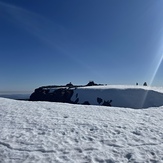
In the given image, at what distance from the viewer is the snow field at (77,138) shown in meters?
6.10

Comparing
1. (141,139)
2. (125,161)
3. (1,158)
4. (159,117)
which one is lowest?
(1,158)

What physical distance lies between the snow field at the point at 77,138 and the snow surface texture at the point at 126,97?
2156cm

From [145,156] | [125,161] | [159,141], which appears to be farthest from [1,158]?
[159,141]

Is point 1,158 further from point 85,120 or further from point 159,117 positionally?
point 159,117

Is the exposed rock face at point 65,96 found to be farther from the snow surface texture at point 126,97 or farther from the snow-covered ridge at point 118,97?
the snow surface texture at point 126,97

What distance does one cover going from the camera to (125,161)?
5.97 meters

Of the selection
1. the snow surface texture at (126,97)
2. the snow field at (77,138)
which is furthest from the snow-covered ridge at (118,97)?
the snow field at (77,138)

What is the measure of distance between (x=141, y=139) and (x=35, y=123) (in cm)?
454

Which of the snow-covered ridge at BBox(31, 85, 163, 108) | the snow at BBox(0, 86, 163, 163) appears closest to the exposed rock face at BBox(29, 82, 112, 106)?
the snow-covered ridge at BBox(31, 85, 163, 108)

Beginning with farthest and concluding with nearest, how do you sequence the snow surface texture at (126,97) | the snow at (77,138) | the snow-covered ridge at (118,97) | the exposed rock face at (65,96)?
1. the exposed rock face at (65,96)
2. the snow-covered ridge at (118,97)
3. the snow surface texture at (126,97)
4. the snow at (77,138)

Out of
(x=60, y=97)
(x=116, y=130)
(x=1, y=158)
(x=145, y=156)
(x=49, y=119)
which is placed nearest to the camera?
(x=1, y=158)

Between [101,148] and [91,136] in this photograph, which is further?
[91,136]

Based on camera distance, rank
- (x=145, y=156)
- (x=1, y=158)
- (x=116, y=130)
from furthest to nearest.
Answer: (x=116, y=130) < (x=145, y=156) < (x=1, y=158)

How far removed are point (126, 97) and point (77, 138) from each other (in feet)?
92.4
